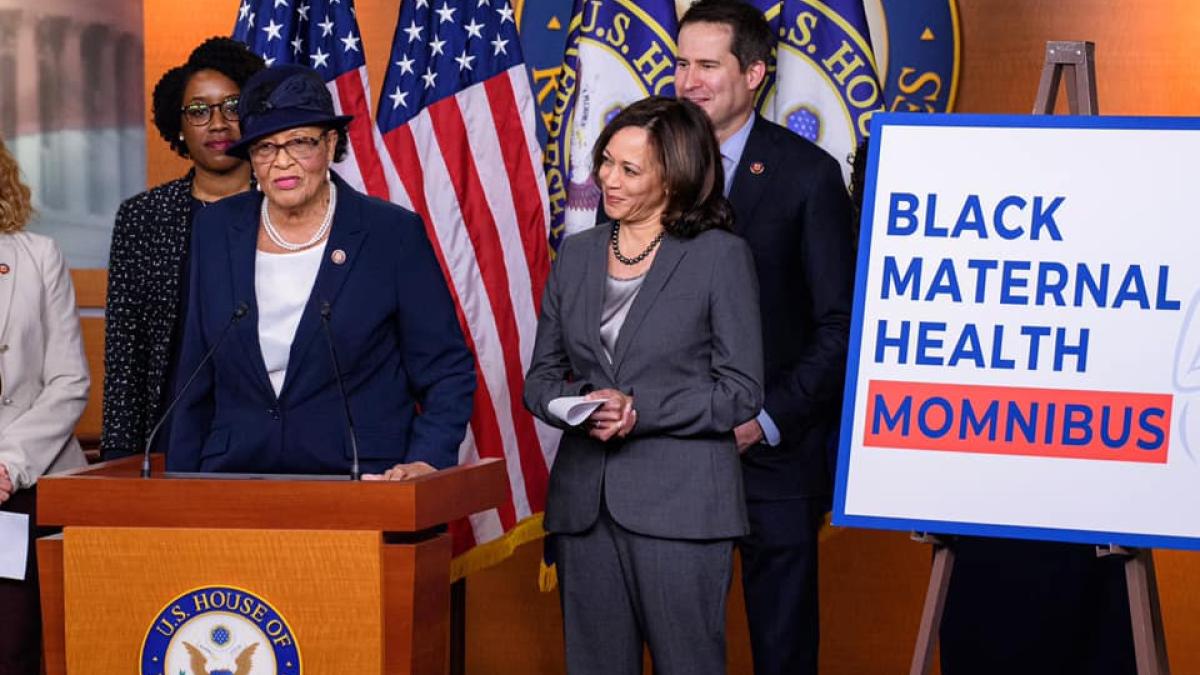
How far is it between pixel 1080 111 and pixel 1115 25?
152 cm

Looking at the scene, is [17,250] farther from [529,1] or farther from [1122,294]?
[1122,294]

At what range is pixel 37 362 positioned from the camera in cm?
342

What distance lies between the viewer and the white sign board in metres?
2.77

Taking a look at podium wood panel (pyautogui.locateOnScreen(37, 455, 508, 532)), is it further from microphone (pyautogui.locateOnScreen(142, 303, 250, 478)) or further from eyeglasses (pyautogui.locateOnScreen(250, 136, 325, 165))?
Result: eyeglasses (pyautogui.locateOnScreen(250, 136, 325, 165))

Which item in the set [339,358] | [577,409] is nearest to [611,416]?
[577,409]

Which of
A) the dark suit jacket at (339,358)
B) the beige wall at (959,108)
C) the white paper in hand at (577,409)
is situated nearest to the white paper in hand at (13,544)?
the dark suit jacket at (339,358)

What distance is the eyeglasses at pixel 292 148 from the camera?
2.84 metres

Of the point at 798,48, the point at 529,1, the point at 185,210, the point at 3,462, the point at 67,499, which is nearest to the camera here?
the point at 67,499

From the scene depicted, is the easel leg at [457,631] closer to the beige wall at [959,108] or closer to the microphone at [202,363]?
the beige wall at [959,108]

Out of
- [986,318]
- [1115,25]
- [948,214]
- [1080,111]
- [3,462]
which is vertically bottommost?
[3,462]

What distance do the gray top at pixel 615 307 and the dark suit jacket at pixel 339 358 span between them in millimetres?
282

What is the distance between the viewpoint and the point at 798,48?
4039 millimetres

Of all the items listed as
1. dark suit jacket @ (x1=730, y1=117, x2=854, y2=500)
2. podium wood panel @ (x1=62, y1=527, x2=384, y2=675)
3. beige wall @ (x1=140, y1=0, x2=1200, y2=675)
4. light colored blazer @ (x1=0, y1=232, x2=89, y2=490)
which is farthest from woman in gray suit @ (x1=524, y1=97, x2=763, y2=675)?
beige wall @ (x1=140, y1=0, x2=1200, y2=675)

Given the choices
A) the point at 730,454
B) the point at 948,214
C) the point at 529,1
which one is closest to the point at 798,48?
the point at 529,1
